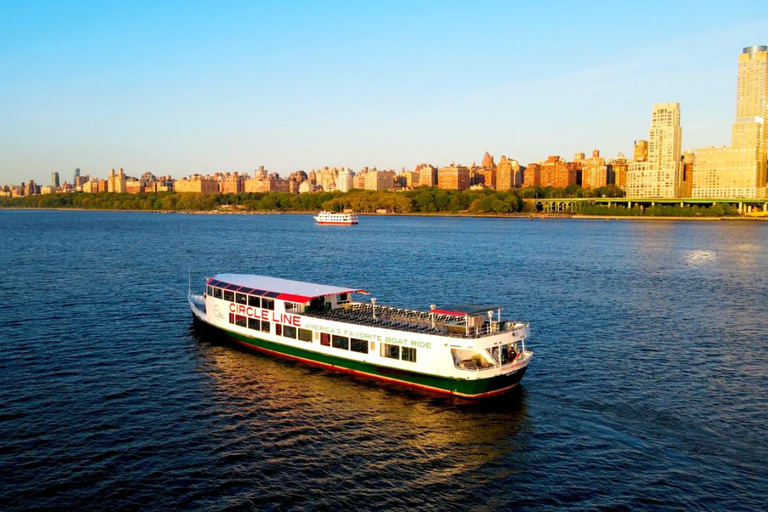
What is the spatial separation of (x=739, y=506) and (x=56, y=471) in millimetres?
26260

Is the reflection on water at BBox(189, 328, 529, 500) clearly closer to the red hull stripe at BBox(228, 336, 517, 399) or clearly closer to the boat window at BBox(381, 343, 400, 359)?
the red hull stripe at BBox(228, 336, 517, 399)

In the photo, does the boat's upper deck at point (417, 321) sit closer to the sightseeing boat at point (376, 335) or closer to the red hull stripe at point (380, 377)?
the sightseeing boat at point (376, 335)

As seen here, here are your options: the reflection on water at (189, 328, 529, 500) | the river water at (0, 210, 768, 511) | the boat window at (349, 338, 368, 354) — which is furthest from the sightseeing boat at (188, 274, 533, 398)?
the river water at (0, 210, 768, 511)

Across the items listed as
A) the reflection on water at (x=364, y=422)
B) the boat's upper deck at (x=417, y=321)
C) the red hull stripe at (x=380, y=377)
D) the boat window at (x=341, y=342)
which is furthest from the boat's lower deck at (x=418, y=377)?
the boat's upper deck at (x=417, y=321)

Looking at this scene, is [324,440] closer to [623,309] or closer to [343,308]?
[343,308]

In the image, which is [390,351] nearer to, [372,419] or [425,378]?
[425,378]

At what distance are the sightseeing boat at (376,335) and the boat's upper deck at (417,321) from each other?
60mm

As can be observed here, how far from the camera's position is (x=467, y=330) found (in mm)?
34312

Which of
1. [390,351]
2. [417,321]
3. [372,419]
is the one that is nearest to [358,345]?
[390,351]

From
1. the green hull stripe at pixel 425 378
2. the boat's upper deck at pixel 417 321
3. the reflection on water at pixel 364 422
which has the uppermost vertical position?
the boat's upper deck at pixel 417 321

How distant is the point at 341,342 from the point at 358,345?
1374 millimetres

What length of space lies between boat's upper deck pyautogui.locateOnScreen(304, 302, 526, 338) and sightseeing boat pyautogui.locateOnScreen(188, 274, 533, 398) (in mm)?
60

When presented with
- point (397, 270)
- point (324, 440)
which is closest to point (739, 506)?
point (324, 440)

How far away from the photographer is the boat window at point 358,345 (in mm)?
36375
